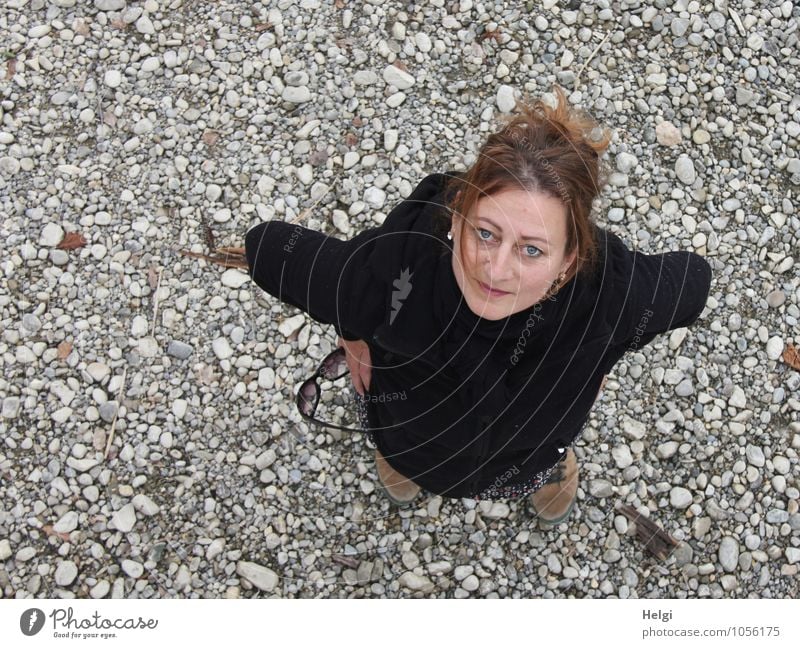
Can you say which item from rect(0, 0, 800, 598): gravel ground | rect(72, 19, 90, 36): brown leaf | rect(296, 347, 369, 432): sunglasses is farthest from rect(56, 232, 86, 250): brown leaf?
rect(296, 347, 369, 432): sunglasses

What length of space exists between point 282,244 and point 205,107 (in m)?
1.74

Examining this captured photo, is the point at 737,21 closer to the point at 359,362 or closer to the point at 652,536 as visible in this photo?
the point at 652,536

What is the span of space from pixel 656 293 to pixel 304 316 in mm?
1679

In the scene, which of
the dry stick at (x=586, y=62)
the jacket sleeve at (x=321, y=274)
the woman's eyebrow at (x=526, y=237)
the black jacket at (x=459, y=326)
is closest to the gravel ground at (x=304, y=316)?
the dry stick at (x=586, y=62)

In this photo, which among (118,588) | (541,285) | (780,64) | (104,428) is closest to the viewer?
(541,285)

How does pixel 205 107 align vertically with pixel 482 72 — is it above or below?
below

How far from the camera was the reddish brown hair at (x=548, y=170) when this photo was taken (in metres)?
2.10

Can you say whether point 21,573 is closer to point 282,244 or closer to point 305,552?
point 305,552

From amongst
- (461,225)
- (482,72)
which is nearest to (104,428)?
(461,225)

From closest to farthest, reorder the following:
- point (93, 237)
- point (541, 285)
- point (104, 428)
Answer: point (541, 285), point (104, 428), point (93, 237)

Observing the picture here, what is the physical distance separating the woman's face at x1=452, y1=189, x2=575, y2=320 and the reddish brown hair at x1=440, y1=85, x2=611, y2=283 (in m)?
0.03

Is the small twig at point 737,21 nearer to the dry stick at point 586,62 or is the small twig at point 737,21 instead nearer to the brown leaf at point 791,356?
the dry stick at point 586,62

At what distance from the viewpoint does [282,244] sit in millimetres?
2539

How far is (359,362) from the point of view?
8.95 ft
